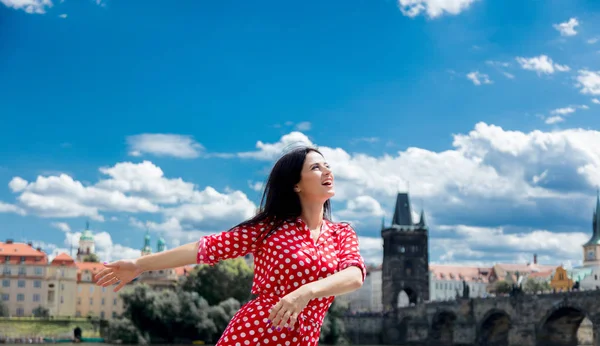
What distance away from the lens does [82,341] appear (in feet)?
240

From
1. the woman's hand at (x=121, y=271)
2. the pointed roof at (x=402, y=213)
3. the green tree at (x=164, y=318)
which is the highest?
the pointed roof at (x=402, y=213)

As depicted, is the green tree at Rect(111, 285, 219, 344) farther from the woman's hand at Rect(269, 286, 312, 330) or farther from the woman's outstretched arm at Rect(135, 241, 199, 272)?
→ the woman's hand at Rect(269, 286, 312, 330)

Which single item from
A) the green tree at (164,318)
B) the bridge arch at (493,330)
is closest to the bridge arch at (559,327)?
the bridge arch at (493,330)

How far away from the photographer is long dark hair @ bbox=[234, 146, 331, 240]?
447 cm

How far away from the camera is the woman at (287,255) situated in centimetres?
412

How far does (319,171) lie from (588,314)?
205 ft

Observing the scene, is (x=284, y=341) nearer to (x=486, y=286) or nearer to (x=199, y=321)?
(x=199, y=321)

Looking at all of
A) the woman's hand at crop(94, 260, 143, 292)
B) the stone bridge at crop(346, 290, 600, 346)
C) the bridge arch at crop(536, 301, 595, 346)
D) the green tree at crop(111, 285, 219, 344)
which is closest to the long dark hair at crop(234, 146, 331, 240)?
the woman's hand at crop(94, 260, 143, 292)

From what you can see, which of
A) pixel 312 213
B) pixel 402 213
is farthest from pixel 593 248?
pixel 312 213

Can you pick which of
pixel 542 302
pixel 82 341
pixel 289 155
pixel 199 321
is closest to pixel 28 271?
pixel 82 341

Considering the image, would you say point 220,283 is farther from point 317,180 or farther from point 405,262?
point 317,180

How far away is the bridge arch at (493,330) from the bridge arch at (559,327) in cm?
805

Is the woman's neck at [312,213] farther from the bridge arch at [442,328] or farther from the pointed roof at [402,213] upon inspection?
the pointed roof at [402,213]

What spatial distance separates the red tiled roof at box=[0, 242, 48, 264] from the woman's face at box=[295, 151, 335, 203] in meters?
87.2
